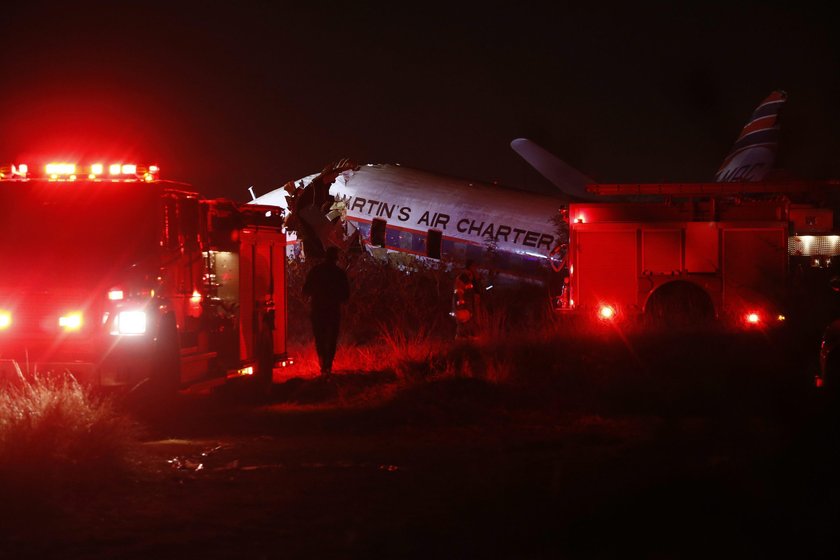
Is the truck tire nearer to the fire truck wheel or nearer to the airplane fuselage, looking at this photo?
the airplane fuselage

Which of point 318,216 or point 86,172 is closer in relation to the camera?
point 86,172

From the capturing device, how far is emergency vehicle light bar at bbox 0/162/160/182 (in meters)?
10.4

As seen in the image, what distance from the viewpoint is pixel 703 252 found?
18.6m

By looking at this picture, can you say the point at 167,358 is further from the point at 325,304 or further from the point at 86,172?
the point at 325,304

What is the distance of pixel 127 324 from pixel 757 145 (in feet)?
78.3

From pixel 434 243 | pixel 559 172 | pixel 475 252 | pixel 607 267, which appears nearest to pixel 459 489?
pixel 607 267

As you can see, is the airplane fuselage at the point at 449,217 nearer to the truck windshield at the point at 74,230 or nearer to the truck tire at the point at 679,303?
the truck tire at the point at 679,303

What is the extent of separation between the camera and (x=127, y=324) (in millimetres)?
10000

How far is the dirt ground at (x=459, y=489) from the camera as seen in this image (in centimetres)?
614

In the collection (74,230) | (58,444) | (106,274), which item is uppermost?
(74,230)

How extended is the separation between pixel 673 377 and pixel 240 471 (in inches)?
259

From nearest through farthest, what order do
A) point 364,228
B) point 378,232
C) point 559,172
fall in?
point 378,232 < point 364,228 < point 559,172

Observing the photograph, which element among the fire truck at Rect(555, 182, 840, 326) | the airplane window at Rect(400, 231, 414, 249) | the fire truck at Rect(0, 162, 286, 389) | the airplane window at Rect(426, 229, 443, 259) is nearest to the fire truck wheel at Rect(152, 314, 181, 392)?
the fire truck at Rect(0, 162, 286, 389)

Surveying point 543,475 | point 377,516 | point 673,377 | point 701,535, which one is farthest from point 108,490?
point 673,377
